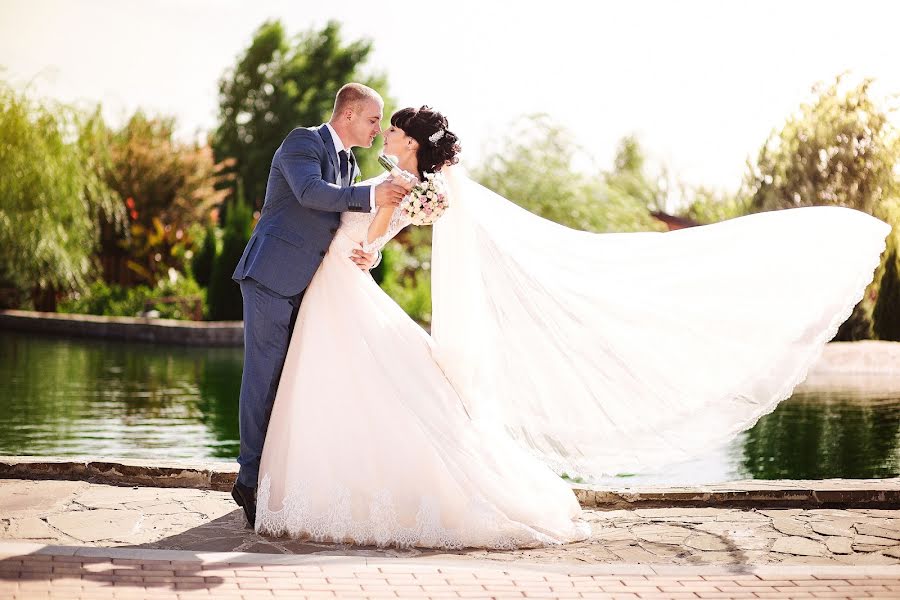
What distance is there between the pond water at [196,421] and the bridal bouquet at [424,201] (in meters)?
3.13

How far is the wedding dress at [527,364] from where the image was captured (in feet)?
14.9

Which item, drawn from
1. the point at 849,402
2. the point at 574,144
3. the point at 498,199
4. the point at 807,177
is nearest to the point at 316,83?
the point at 574,144

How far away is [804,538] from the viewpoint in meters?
4.62

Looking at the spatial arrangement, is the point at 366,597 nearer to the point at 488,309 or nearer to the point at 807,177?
the point at 488,309

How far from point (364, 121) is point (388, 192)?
457 millimetres

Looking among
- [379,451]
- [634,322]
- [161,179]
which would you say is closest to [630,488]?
[634,322]

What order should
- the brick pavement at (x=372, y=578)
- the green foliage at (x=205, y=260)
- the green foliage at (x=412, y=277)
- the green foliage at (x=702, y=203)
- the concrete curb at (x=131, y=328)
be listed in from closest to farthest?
the brick pavement at (x=372, y=578)
the concrete curb at (x=131, y=328)
the green foliage at (x=412, y=277)
the green foliage at (x=205, y=260)
the green foliage at (x=702, y=203)

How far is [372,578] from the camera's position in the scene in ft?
12.4

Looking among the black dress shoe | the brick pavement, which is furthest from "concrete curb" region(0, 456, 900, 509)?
the brick pavement

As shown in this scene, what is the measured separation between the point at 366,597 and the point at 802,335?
2433mm

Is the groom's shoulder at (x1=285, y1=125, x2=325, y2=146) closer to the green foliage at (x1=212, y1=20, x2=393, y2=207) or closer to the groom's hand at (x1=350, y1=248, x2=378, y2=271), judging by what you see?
the groom's hand at (x1=350, y1=248, x2=378, y2=271)

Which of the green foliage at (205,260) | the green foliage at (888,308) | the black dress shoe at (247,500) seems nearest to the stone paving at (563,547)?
the black dress shoe at (247,500)

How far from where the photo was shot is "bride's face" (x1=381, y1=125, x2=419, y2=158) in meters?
4.81

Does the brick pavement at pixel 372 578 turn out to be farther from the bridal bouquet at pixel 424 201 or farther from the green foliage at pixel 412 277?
the green foliage at pixel 412 277
